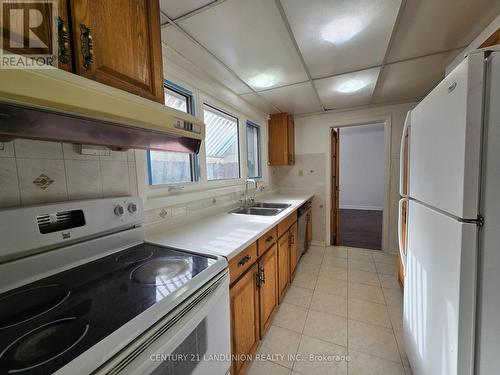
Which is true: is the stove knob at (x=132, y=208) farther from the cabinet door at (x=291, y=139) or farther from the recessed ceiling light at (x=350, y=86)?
the cabinet door at (x=291, y=139)

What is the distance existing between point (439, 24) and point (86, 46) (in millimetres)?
1871

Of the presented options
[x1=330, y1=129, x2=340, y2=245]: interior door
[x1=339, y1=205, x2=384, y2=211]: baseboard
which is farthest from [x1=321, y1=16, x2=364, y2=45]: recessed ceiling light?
[x1=339, y1=205, x2=384, y2=211]: baseboard

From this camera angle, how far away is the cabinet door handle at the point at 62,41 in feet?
2.05

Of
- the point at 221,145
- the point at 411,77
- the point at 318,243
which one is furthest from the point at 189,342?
the point at 318,243

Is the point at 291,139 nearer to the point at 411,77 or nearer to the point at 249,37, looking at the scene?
the point at 411,77

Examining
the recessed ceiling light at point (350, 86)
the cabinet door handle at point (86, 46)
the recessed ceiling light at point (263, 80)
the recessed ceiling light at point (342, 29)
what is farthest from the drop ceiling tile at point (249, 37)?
the cabinet door handle at point (86, 46)

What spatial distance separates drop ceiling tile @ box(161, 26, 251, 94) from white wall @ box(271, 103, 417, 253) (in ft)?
5.31

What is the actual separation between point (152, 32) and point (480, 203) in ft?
4.79

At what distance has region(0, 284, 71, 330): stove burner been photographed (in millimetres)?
552

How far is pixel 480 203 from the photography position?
0.67 meters

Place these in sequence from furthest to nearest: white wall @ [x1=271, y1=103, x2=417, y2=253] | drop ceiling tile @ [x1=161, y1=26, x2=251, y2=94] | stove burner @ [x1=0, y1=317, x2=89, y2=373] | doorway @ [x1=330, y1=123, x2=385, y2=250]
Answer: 1. doorway @ [x1=330, y1=123, x2=385, y2=250]
2. white wall @ [x1=271, y1=103, x2=417, y2=253]
3. drop ceiling tile @ [x1=161, y1=26, x2=251, y2=94]
4. stove burner @ [x1=0, y1=317, x2=89, y2=373]

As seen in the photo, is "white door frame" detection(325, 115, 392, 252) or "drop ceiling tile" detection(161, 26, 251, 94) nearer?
"drop ceiling tile" detection(161, 26, 251, 94)

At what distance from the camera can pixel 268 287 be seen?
1.54 metres

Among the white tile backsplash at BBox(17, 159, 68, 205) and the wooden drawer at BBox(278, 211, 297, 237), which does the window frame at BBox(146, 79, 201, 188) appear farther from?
the wooden drawer at BBox(278, 211, 297, 237)
